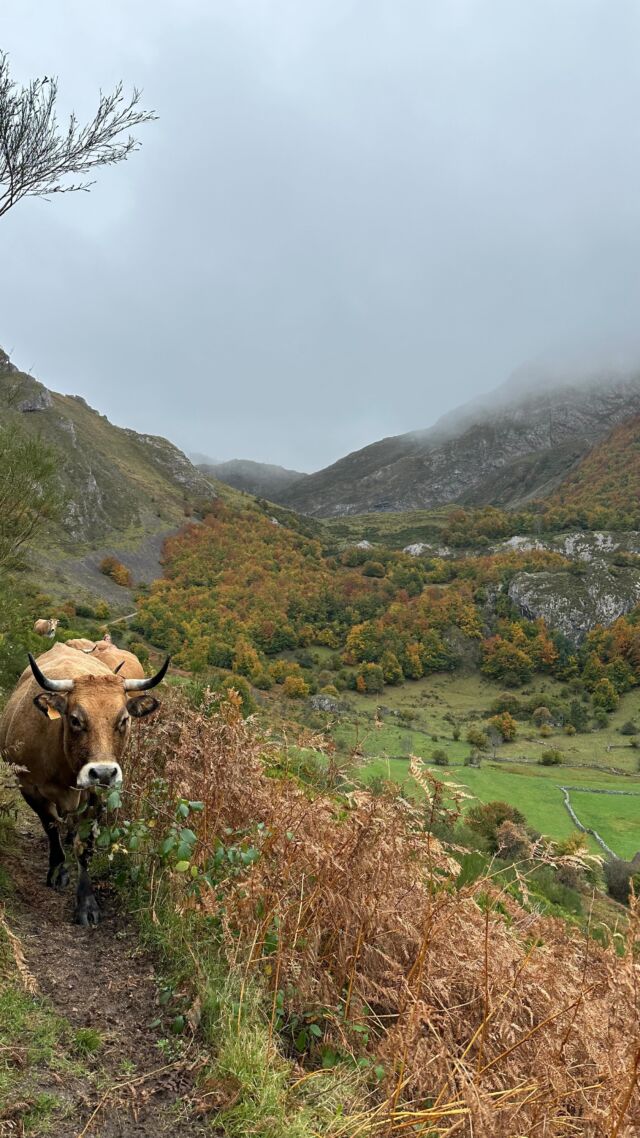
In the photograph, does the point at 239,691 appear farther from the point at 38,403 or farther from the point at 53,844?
the point at 38,403

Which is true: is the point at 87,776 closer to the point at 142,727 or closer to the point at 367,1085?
the point at 142,727

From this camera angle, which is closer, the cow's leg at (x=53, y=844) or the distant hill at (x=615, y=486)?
the cow's leg at (x=53, y=844)

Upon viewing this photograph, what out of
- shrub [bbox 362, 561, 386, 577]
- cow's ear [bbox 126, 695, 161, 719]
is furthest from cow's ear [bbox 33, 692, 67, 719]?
shrub [bbox 362, 561, 386, 577]

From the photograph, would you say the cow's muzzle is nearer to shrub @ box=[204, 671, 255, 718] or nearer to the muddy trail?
the muddy trail

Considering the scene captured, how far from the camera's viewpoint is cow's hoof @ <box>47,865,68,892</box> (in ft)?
18.1

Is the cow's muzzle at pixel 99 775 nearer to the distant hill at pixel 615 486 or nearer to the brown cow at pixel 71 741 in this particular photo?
the brown cow at pixel 71 741

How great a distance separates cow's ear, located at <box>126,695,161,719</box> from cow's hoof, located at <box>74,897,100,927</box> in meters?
1.66

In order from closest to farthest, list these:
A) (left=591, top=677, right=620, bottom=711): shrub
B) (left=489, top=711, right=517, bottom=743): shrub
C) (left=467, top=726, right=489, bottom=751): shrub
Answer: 1. (left=467, top=726, right=489, bottom=751): shrub
2. (left=489, top=711, right=517, bottom=743): shrub
3. (left=591, top=677, right=620, bottom=711): shrub

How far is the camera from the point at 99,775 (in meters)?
4.62

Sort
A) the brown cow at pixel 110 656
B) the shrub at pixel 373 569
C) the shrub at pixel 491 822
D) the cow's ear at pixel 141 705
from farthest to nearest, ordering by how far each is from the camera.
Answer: the shrub at pixel 373 569 < the shrub at pixel 491 822 < the brown cow at pixel 110 656 < the cow's ear at pixel 141 705

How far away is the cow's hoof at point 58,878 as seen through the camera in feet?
18.1

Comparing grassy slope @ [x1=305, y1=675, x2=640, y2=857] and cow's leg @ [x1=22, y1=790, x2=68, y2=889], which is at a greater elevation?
cow's leg @ [x1=22, y1=790, x2=68, y2=889]

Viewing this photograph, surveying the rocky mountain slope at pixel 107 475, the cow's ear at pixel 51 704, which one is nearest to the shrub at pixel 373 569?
the rocky mountain slope at pixel 107 475

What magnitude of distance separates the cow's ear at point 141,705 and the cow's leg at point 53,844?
1453 mm
